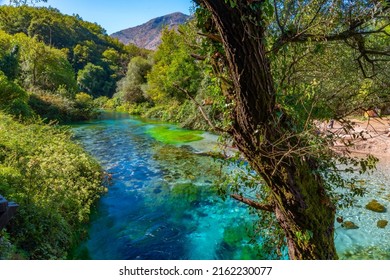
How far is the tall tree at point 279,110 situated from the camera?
1.88 metres

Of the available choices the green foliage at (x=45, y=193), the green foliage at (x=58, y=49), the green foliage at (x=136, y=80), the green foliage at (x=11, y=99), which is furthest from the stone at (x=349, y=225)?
the green foliage at (x=136, y=80)

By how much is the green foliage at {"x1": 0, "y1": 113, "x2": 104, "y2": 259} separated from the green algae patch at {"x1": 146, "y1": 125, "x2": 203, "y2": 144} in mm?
7363

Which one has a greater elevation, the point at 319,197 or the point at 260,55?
the point at 260,55

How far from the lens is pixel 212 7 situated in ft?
6.01

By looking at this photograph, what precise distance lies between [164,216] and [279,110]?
486cm

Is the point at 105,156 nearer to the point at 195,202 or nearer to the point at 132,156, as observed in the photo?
the point at 132,156

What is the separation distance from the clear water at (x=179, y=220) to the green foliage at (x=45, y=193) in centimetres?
42

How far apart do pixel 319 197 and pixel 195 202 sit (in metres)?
4.93

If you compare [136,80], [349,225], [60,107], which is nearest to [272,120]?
[349,225]

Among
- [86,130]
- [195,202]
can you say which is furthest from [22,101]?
[195,202]

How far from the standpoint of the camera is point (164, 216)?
6.43 m

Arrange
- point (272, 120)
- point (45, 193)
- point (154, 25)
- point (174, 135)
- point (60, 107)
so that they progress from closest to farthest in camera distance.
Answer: point (272, 120)
point (154, 25)
point (45, 193)
point (174, 135)
point (60, 107)

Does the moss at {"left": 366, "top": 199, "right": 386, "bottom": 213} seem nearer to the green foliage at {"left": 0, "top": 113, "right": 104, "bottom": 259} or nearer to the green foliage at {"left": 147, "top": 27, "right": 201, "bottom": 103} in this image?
the green foliage at {"left": 0, "top": 113, "right": 104, "bottom": 259}

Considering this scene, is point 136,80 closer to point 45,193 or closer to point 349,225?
point 45,193
